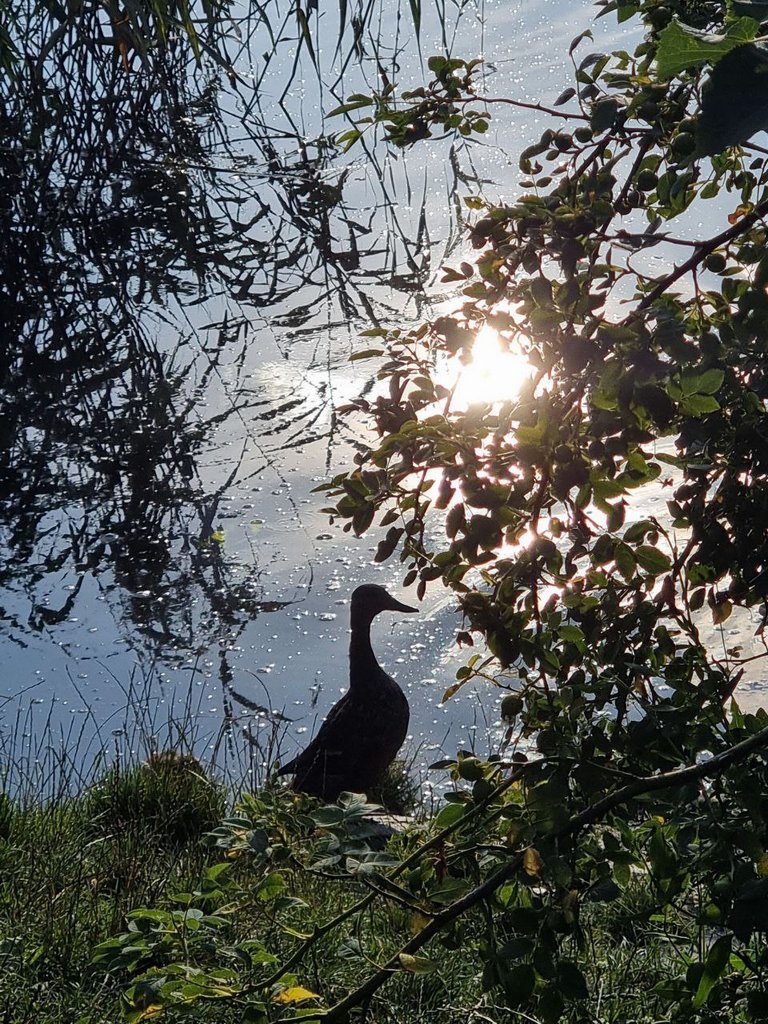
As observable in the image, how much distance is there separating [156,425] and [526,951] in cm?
589

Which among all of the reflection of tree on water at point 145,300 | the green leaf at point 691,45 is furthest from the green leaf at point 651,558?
the reflection of tree on water at point 145,300

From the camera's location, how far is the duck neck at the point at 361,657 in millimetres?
4359

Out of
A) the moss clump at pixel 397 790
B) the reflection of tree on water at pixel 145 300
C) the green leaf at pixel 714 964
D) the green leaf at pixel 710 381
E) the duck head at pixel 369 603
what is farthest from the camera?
the reflection of tree on water at pixel 145 300

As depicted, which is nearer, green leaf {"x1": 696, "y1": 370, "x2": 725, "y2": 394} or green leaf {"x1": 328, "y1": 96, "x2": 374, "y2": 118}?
green leaf {"x1": 696, "y1": 370, "x2": 725, "y2": 394}

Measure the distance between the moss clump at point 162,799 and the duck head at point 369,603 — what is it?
923 mm

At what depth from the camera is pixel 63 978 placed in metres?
2.65

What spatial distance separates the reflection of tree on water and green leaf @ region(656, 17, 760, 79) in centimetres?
464

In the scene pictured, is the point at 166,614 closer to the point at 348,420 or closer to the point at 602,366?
the point at 348,420

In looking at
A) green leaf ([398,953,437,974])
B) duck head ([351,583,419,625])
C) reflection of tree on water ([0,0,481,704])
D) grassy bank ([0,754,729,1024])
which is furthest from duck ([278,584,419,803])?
green leaf ([398,953,437,974])

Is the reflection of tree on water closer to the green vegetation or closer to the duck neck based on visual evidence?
the duck neck

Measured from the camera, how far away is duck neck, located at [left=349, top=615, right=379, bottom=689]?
172 inches

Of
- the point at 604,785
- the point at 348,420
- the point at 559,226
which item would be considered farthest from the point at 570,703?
the point at 348,420

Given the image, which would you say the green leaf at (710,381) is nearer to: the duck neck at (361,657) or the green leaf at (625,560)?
the green leaf at (625,560)

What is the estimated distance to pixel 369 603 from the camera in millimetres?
4645
